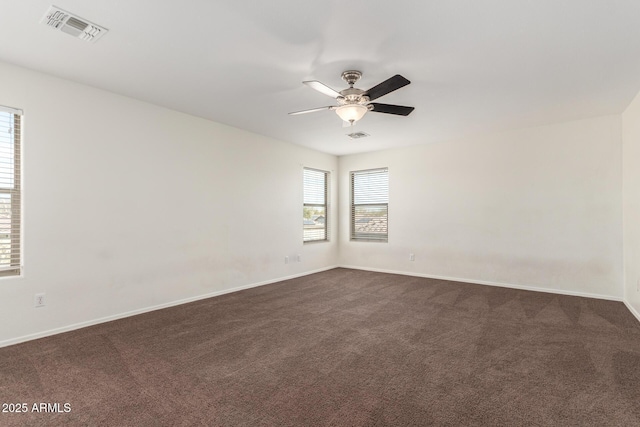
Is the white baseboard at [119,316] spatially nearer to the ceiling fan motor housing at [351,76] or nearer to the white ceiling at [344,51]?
the white ceiling at [344,51]

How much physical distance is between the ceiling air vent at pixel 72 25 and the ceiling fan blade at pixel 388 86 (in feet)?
7.08

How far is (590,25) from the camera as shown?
2250mm

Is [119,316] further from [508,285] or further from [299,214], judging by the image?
[508,285]

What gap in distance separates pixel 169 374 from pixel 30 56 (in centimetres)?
295

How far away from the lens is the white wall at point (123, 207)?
→ 119 inches

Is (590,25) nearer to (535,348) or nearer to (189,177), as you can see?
(535,348)

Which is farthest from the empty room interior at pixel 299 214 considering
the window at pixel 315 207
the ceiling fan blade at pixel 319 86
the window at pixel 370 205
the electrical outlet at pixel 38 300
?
the window at pixel 370 205

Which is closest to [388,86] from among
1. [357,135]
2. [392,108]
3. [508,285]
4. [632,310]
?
[392,108]

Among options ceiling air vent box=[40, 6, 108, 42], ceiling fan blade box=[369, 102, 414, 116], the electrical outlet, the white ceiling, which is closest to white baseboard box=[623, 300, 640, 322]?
the white ceiling

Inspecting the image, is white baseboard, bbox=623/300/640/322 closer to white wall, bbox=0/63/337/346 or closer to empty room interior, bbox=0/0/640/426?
empty room interior, bbox=0/0/640/426

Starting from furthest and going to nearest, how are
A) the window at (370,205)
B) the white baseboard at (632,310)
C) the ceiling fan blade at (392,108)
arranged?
1. the window at (370,205)
2. the white baseboard at (632,310)
3. the ceiling fan blade at (392,108)

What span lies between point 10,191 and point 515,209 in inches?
250

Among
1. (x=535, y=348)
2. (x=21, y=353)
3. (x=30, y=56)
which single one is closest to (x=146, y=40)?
(x=30, y=56)

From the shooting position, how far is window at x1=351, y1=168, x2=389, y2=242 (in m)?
6.54
